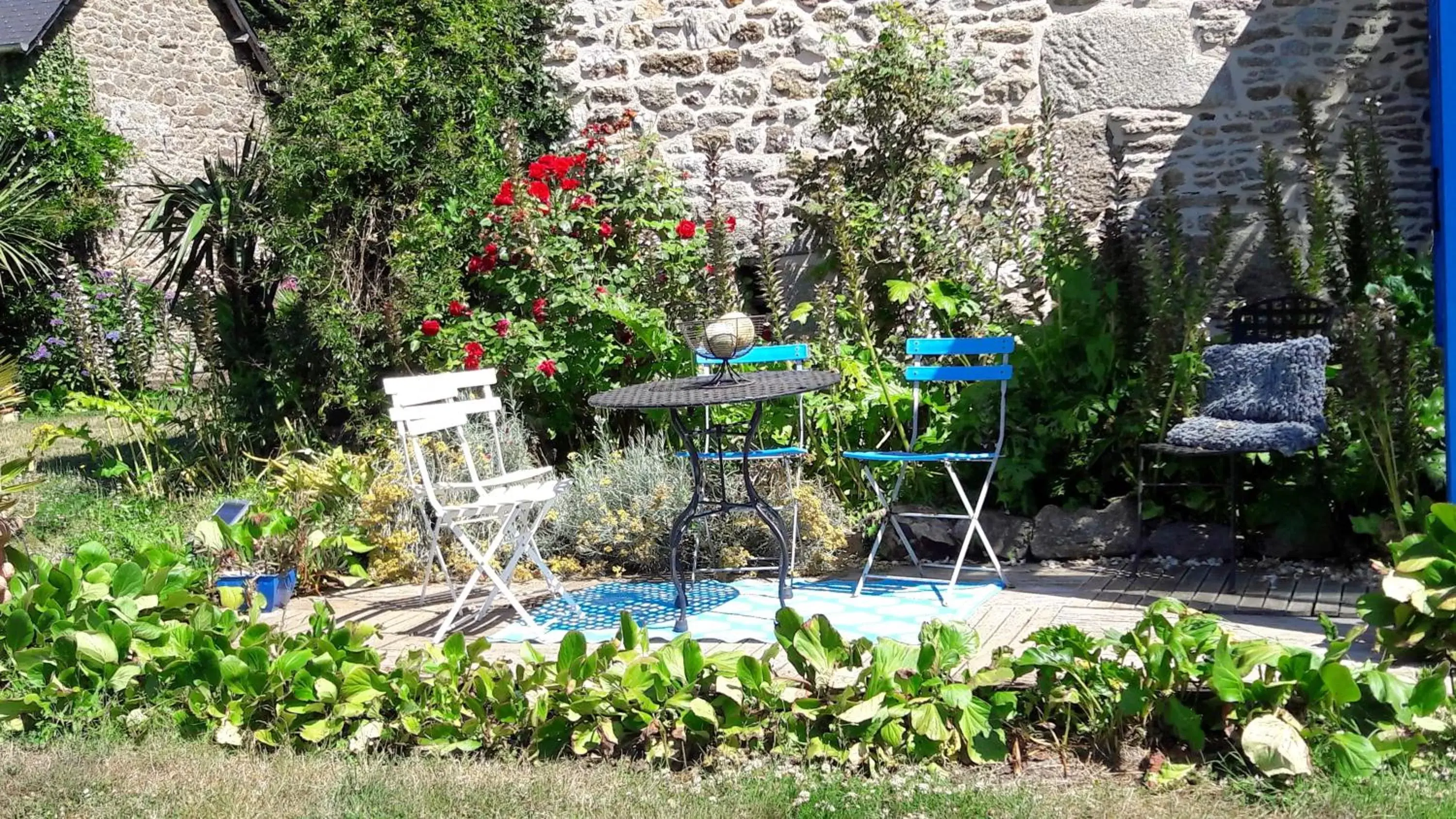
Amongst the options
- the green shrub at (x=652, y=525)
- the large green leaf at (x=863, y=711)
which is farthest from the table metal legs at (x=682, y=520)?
the large green leaf at (x=863, y=711)

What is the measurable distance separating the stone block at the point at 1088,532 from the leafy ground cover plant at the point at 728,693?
1676 mm

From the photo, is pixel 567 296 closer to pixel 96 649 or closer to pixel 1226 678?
pixel 96 649

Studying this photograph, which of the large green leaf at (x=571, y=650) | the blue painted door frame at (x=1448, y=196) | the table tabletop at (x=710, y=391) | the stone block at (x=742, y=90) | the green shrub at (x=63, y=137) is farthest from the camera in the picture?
the green shrub at (x=63, y=137)

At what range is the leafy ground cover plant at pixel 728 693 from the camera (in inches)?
110

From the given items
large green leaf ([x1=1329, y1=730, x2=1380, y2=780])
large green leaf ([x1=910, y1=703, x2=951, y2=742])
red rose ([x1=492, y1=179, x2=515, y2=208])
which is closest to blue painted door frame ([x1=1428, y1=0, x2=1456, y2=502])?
large green leaf ([x1=1329, y1=730, x2=1380, y2=780])

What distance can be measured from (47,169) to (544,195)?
305 inches

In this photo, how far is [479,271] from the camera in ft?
20.8

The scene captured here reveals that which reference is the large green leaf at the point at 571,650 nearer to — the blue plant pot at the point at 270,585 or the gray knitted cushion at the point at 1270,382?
the blue plant pot at the point at 270,585

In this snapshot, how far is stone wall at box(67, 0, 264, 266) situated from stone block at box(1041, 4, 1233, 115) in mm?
8187

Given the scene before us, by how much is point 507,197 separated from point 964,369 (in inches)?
100

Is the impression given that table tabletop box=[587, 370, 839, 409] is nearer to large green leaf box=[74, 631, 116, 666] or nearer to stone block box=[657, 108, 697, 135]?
large green leaf box=[74, 631, 116, 666]

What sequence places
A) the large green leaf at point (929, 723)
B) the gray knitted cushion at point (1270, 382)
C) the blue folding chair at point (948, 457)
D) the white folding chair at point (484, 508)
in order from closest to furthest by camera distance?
the large green leaf at point (929, 723)
the white folding chair at point (484, 508)
the gray knitted cushion at point (1270, 382)
the blue folding chair at point (948, 457)

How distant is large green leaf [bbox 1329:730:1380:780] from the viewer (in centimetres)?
263

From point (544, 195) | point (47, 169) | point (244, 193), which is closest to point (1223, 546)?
point (544, 195)
